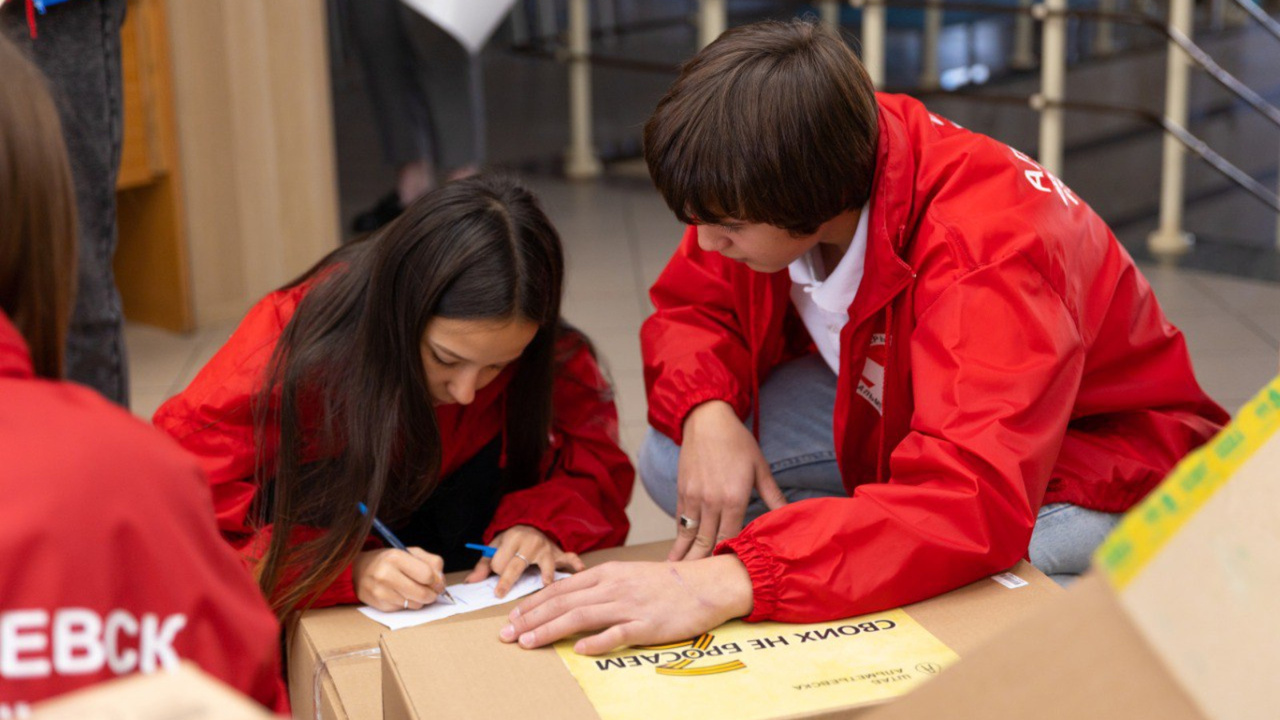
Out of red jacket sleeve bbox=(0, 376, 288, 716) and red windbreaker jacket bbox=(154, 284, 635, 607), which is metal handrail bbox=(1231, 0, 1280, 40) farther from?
red jacket sleeve bbox=(0, 376, 288, 716)

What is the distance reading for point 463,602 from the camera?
1356 mm

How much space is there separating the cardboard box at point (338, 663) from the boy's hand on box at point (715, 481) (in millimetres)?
248

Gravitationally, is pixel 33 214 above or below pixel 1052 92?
above

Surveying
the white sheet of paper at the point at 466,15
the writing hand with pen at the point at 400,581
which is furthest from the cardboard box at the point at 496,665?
the white sheet of paper at the point at 466,15

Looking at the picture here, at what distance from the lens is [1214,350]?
2797 millimetres

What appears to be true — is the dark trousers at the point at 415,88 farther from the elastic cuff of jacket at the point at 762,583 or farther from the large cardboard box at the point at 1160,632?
the large cardboard box at the point at 1160,632

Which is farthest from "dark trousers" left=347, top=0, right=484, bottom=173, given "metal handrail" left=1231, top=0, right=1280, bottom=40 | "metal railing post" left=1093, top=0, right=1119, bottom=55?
"metal railing post" left=1093, top=0, right=1119, bottom=55

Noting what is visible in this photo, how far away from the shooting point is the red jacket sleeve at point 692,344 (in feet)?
5.34

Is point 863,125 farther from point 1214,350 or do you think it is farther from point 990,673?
point 1214,350

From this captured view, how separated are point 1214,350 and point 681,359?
5.28 ft

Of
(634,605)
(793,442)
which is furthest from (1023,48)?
(634,605)

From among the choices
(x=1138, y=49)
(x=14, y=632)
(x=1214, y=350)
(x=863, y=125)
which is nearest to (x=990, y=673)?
(x=14, y=632)

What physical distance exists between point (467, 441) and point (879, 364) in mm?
518

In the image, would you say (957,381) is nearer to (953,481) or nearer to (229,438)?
(953,481)
